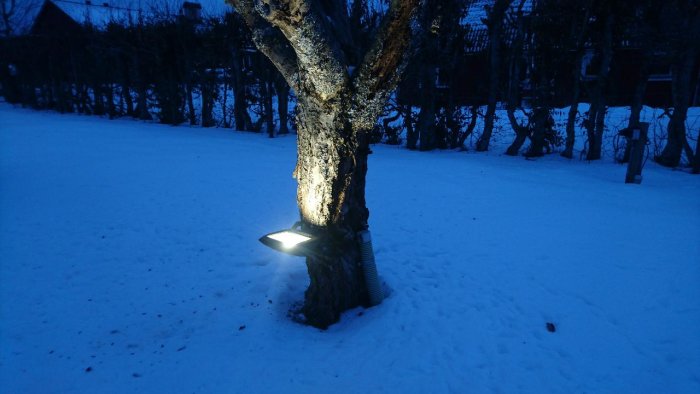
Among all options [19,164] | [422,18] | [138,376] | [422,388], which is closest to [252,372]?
[138,376]

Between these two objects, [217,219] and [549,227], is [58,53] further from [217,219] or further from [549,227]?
[549,227]

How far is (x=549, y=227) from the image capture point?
5.15m

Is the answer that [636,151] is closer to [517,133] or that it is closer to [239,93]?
[517,133]

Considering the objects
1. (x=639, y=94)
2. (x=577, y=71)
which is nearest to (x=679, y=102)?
(x=639, y=94)

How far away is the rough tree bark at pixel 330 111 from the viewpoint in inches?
97.4

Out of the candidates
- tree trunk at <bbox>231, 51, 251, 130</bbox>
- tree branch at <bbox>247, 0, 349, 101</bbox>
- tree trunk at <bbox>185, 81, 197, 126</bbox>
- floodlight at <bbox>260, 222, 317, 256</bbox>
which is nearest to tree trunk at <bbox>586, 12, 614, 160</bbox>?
tree branch at <bbox>247, 0, 349, 101</bbox>

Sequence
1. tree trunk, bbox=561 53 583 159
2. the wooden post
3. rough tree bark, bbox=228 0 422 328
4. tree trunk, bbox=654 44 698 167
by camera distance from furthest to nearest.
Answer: tree trunk, bbox=561 53 583 159
tree trunk, bbox=654 44 698 167
the wooden post
rough tree bark, bbox=228 0 422 328

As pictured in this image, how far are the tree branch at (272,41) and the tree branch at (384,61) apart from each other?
0.48m

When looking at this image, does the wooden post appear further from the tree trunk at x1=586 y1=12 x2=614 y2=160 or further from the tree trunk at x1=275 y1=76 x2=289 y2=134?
the tree trunk at x1=275 y1=76 x2=289 y2=134

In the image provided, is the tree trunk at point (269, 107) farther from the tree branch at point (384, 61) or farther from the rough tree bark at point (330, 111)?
the tree branch at point (384, 61)

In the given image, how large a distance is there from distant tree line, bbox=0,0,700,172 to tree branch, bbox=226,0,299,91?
1.52 feet

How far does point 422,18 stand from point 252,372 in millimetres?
2688

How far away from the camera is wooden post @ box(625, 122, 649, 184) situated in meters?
6.98

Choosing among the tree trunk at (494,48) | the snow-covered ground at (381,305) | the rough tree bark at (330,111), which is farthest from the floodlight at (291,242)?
the tree trunk at (494,48)
